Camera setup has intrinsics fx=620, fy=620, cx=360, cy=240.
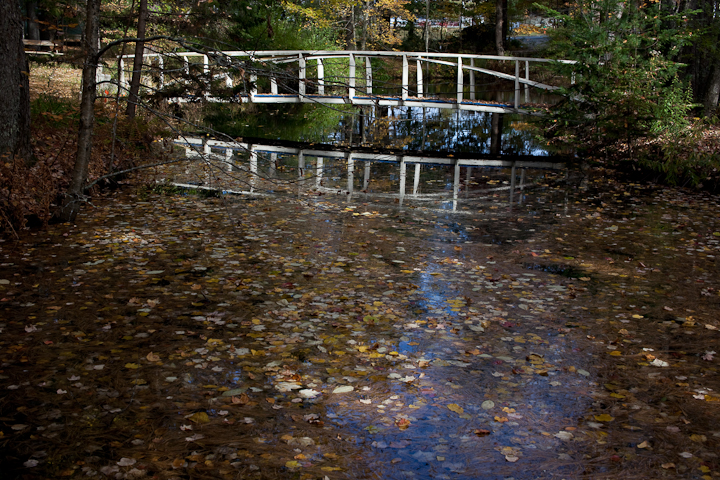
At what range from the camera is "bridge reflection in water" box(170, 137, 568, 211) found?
11.2 m

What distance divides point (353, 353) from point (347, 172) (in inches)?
356

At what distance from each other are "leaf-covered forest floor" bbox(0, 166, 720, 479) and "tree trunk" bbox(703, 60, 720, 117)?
9.34 metres

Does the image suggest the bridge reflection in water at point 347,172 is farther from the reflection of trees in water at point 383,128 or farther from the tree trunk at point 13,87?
the tree trunk at point 13,87

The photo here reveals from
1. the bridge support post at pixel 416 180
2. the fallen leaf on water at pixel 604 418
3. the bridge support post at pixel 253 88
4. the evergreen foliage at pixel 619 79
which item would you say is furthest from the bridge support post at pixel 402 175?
the fallen leaf on water at pixel 604 418

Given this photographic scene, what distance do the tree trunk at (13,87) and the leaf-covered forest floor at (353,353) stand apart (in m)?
1.41

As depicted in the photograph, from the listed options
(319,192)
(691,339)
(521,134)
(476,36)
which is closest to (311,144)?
(319,192)

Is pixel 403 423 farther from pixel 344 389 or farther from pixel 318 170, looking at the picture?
pixel 318 170

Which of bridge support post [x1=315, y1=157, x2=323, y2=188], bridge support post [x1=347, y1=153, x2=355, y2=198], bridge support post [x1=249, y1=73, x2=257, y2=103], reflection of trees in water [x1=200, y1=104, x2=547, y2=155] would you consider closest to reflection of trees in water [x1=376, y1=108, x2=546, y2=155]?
reflection of trees in water [x1=200, y1=104, x2=547, y2=155]

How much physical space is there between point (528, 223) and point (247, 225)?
4.12 meters

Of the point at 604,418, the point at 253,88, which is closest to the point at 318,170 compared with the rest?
the point at 253,88

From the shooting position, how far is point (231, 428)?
371 cm

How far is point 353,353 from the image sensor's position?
15.7 ft

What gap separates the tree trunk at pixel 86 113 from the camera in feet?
23.9

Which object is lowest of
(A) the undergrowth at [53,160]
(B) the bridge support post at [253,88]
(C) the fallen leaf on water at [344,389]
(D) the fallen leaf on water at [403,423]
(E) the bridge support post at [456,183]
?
(D) the fallen leaf on water at [403,423]
